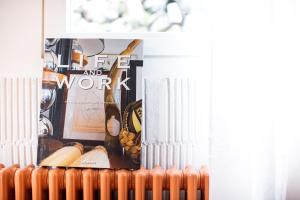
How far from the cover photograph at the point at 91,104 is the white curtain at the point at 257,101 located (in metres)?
0.37

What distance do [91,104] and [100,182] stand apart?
36 centimetres

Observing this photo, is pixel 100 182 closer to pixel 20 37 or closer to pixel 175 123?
pixel 175 123

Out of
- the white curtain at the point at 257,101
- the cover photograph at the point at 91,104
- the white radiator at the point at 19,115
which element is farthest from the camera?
the white radiator at the point at 19,115

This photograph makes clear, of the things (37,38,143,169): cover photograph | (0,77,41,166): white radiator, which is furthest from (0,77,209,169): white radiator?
(0,77,41,166): white radiator

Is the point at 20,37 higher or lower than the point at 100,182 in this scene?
higher

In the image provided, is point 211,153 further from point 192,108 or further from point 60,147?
point 60,147

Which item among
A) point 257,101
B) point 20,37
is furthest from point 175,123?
point 20,37

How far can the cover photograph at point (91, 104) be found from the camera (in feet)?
4.39

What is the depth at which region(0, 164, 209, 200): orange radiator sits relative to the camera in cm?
126

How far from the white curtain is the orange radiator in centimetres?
13

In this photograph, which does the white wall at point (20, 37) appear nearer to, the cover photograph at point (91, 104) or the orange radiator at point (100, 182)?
the cover photograph at point (91, 104)

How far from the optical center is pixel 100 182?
4.22 feet

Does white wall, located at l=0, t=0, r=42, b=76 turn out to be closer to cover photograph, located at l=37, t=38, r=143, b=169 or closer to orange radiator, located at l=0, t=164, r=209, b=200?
cover photograph, located at l=37, t=38, r=143, b=169

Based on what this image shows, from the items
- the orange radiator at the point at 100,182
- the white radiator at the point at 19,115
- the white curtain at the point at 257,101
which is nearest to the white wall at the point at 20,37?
the white radiator at the point at 19,115
